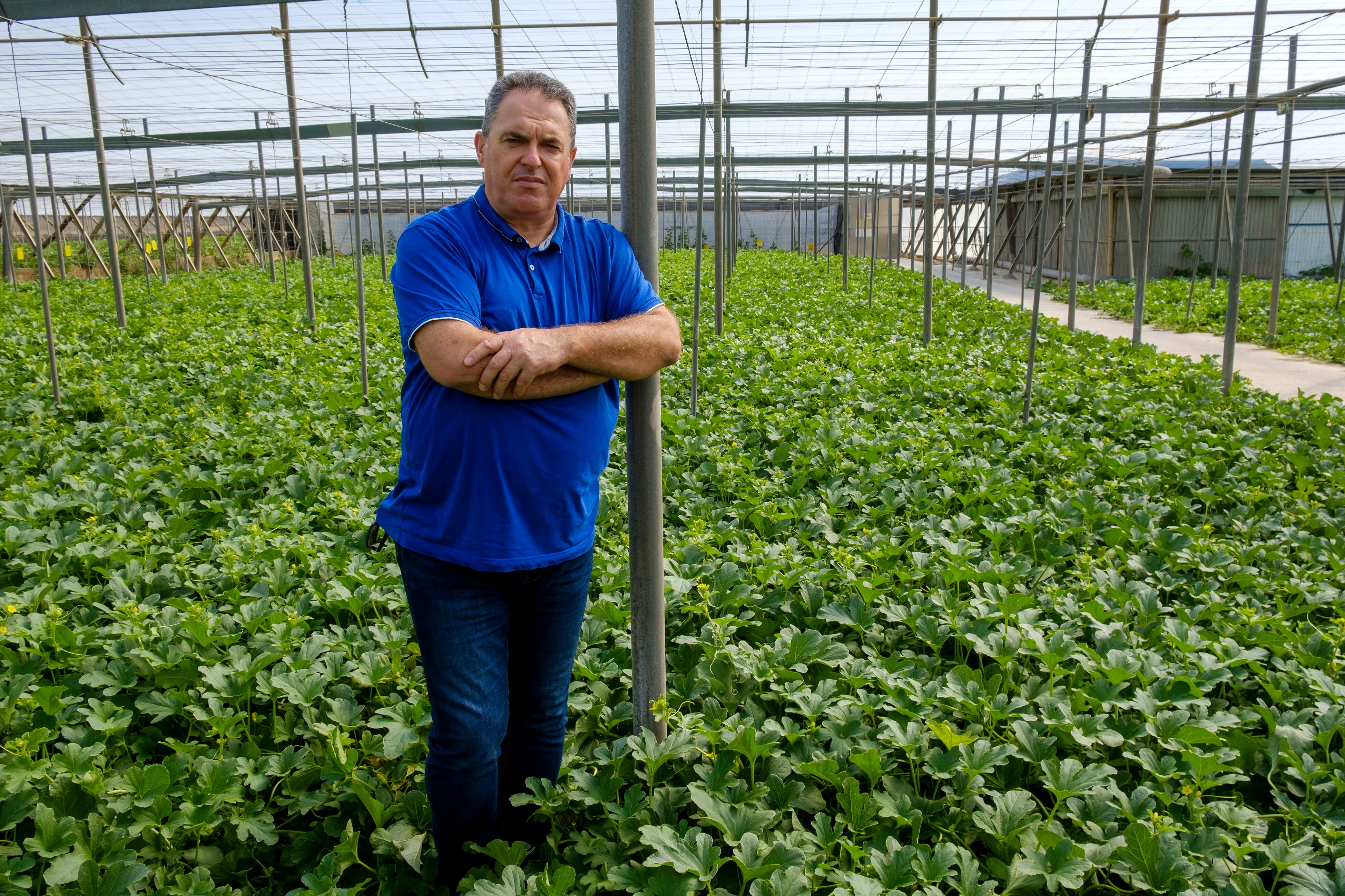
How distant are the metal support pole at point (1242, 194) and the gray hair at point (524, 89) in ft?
23.5

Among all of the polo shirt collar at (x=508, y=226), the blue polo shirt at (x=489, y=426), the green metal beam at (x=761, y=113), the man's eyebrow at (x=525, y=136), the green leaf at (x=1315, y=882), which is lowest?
the green leaf at (x=1315, y=882)

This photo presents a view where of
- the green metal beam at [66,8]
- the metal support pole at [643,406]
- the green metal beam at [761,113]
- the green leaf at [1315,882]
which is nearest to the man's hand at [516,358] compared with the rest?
the metal support pole at [643,406]

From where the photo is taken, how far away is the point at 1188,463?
5.37m

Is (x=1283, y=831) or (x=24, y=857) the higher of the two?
(x=24, y=857)

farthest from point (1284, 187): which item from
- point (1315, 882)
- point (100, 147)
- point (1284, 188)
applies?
point (100, 147)

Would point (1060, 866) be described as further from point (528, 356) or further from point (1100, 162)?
point (1100, 162)

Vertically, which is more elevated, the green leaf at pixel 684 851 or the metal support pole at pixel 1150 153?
the metal support pole at pixel 1150 153

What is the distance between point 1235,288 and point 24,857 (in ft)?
28.7

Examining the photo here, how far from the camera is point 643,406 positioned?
2.29 m

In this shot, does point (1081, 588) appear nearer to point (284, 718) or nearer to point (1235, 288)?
point (284, 718)

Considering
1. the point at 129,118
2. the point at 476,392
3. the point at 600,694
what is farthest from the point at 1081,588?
the point at 129,118

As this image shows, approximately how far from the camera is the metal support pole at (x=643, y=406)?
2.18m

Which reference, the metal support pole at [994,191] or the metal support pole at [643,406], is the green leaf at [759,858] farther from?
the metal support pole at [994,191]

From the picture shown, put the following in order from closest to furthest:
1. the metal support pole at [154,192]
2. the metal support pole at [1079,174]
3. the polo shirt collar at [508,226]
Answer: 1. the polo shirt collar at [508,226]
2. the metal support pole at [1079,174]
3. the metal support pole at [154,192]
